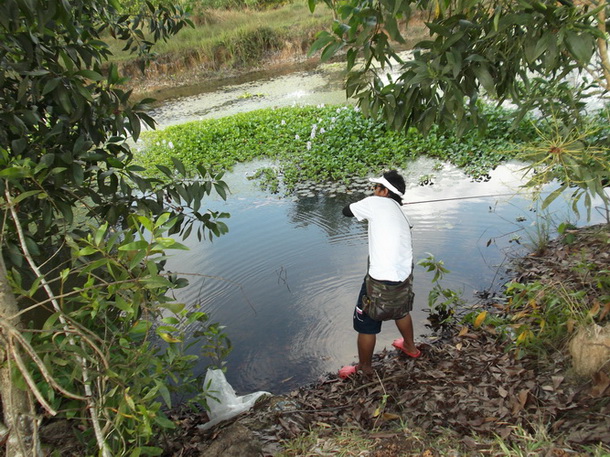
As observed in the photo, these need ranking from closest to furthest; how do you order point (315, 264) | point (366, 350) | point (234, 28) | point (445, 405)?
point (445, 405) → point (366, 350) → point (315, 264) → point (234, 28)

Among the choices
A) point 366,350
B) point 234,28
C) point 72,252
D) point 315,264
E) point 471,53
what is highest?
point 234,28

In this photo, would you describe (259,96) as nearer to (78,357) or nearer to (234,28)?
(234,28)

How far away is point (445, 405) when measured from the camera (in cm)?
265

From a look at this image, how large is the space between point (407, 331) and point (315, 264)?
1.80 meters

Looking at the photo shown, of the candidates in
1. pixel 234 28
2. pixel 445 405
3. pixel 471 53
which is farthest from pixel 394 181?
pixel 234 28

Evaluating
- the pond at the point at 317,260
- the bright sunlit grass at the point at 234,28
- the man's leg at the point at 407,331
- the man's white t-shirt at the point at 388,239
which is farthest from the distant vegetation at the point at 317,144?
the bright sunlit grass at the point at 234,28

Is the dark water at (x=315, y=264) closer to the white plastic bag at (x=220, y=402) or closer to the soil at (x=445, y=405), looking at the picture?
the soil at (x=445, y=405)

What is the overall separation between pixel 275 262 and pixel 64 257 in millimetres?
2326

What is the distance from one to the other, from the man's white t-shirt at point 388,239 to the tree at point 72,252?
108 centimetres

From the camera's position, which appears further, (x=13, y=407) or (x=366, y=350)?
(x=366, y=350)

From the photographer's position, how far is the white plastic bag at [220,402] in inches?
111

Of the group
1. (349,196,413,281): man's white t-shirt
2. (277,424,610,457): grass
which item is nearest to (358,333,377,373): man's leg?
(349,196,413,281): man's white t-shirt

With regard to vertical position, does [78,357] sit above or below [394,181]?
below

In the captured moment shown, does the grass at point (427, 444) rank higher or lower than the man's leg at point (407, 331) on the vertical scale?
higher
